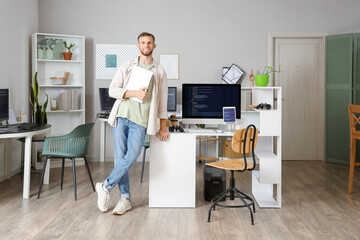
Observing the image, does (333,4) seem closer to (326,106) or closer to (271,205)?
(326,106)

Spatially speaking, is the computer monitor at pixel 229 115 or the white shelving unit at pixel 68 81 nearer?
the computer monitor at pixel 229 115

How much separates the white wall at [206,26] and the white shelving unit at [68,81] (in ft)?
0.56

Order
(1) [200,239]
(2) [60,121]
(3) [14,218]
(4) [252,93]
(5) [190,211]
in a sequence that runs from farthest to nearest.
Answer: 1. (2) [60,121]
2. (4) [252,93]
3. (5) [190,211]
4. (3) [14,218]
5. (1) [200,239]

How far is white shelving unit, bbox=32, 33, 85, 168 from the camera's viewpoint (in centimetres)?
598

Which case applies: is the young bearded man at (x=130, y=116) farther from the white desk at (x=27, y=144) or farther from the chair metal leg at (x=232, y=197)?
the white desk at (x=27, y=144)

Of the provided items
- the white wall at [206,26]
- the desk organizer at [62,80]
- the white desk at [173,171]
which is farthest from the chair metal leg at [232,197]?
the desk organizer at [62,80]

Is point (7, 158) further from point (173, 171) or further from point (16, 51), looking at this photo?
point (173, 171)

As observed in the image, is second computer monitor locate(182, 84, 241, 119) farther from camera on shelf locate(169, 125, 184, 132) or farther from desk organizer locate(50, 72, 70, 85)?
desk organizer locate(50, 72, 70, 85)

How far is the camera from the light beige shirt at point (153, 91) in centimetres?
349

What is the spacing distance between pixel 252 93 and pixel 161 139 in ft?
3.80

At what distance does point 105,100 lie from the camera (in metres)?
6.06

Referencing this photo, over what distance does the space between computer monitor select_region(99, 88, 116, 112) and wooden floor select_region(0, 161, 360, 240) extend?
5.57ft

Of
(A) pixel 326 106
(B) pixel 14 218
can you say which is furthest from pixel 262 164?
(A) pixel 326 106

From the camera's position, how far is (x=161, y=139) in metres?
3.64
